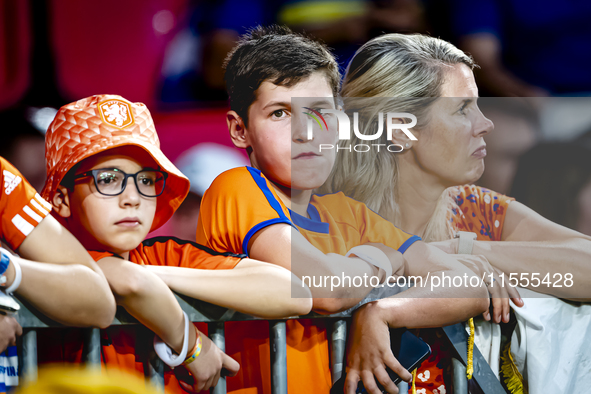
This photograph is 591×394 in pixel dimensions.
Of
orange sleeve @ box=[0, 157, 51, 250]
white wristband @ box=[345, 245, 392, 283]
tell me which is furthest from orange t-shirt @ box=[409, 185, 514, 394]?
orange sleeve @ box=[0, 157, 51, 250]

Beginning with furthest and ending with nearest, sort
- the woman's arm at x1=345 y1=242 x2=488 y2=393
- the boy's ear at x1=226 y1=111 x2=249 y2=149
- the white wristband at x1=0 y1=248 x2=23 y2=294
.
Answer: the boy's ear at x1=226 y1=111 x2=249 y2=149
the woman's arm at x1=345 y1=242 x2=488 y2=393
the white wristband at x1=0 y1=248 x2=23 y2=294

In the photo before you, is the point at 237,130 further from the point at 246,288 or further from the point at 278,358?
the point at 278,358

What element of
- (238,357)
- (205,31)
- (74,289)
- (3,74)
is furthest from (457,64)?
(3,74)

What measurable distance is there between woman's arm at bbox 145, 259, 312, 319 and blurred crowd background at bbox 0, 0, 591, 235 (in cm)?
58

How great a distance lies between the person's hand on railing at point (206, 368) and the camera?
3.61 feet

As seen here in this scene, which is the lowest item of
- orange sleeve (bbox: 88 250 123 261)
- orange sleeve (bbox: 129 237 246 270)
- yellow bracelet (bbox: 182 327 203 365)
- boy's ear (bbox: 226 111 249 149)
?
yellow bracelet (bbox: 182 327 203 365)

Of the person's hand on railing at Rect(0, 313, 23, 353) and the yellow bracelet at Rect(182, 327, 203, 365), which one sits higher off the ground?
the person's hand on railing at Rect(0, 313, 23, 353)

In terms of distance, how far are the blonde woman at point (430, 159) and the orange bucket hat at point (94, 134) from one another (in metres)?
0.50

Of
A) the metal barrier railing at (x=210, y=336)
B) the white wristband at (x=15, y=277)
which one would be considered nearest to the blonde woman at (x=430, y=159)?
the metal barrier railing at (x=210, y=336)

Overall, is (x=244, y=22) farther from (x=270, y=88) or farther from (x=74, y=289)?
(x=74, y=289)

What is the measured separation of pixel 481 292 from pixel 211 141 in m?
0.92

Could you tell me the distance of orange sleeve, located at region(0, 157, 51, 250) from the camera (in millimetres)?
1033

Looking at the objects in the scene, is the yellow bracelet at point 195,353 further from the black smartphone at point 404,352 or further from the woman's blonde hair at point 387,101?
the woman's blonde hair at point 387,101

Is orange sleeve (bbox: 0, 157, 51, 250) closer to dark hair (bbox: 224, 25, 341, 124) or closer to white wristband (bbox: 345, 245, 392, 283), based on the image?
dark hair (bbox: 224, 25, 341, 124)
